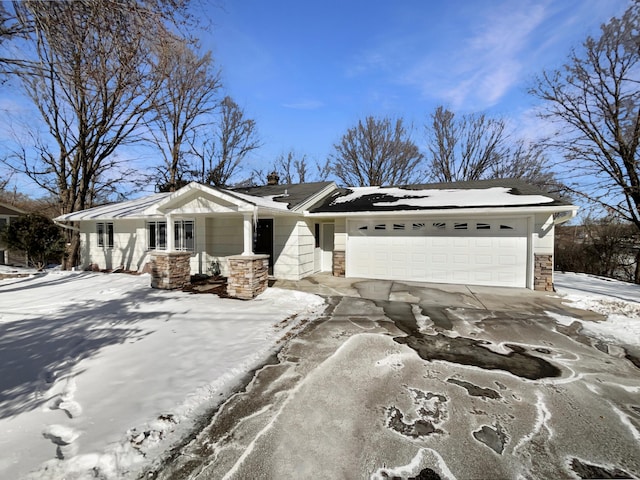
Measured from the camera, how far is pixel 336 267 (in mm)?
10641

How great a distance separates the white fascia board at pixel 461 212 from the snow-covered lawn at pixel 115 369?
3750 millimetres

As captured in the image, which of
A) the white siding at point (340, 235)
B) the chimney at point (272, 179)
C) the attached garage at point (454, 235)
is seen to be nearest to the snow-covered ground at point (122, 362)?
the attached garage at point (454, 235)

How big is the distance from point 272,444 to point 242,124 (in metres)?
24.7

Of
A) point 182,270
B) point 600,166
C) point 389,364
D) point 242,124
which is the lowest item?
point 389,364

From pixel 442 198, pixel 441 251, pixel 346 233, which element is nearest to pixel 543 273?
pixel 441 251

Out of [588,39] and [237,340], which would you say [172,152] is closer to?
[237,340]

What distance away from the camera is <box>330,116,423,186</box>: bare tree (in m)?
21.8

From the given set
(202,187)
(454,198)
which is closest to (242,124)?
(202,187)

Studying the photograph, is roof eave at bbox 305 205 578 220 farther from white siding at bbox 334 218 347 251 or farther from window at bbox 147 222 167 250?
window at bbox 147 222 167 250

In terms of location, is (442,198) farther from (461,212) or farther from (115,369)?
(115,369)

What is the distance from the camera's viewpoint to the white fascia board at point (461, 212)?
7812 mm

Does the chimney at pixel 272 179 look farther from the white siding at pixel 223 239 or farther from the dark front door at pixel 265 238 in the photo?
the dark front door at pixel 265 238

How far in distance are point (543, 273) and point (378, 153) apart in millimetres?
15795

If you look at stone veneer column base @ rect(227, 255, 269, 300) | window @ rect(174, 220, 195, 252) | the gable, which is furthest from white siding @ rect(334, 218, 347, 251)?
the gable
